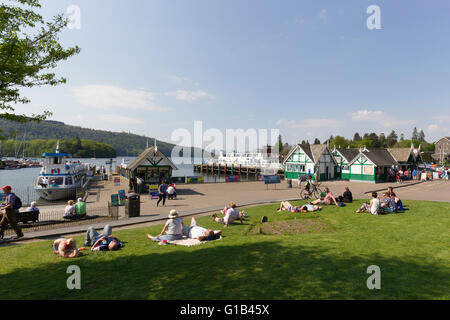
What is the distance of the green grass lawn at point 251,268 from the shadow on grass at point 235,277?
20 millimetres

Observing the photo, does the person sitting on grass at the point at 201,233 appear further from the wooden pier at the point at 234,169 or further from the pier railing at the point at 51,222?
the wooden pier at the point at 234,169

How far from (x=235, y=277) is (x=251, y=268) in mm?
656

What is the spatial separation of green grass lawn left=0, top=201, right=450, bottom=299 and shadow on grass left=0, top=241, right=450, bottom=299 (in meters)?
0.02

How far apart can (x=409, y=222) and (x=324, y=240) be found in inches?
230

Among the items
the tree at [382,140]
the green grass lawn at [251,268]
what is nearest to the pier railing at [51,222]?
the green grass lawn at [251,268]

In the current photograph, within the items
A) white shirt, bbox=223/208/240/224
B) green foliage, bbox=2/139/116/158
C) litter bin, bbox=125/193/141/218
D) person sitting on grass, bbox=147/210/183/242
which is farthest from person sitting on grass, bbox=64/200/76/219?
green foliage, bbox=2/139/116/158

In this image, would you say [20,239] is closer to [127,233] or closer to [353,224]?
[127,233]

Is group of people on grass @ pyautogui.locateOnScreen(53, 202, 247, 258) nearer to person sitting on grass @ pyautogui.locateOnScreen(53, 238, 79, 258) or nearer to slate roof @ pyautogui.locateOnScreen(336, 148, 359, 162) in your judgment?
person sitting on grass @ pyautogui.locateOnScreen(53, 238, 79, 258)

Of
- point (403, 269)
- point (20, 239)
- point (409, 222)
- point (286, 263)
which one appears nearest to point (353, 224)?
point (409, 222)

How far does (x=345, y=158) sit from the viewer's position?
137 ft

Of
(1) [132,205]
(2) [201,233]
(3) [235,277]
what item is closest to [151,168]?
(1) [132,205]

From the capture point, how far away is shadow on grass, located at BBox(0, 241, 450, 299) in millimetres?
4949

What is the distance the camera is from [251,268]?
20.3ft

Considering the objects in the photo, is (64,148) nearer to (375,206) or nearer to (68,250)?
(68,250)
